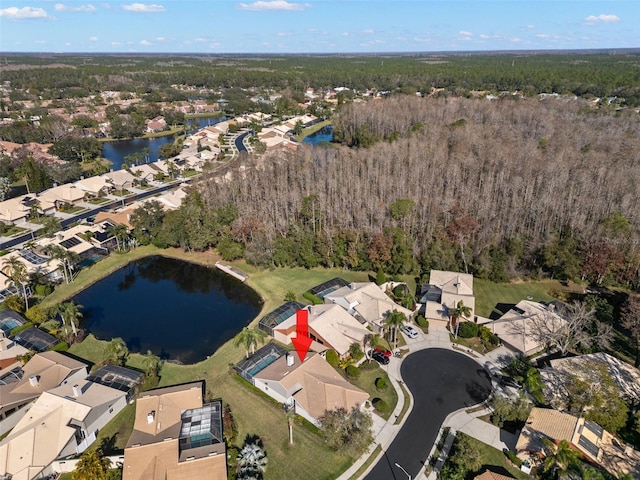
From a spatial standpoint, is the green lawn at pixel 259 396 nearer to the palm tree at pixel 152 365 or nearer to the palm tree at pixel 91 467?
the palm tree at pixel 152 365

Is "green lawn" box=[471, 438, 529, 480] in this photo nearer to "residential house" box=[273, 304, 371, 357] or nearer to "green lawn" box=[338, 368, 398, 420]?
"green lawn" box=[338, 368, 398, 420]

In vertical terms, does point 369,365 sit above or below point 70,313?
below

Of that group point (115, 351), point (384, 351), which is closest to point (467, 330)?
point (384, 351)

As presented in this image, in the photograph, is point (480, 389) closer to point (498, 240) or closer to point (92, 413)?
point (498, 240)

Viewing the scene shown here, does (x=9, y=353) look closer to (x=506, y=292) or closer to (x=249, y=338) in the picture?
(x=249, y=338)

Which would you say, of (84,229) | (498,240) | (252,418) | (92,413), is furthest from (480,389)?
(84,229)

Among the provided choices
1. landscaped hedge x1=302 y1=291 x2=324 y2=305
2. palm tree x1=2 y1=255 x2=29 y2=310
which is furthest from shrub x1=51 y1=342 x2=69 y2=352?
landscaped hedge x1=302 y1=291 x2=324 y2=305
